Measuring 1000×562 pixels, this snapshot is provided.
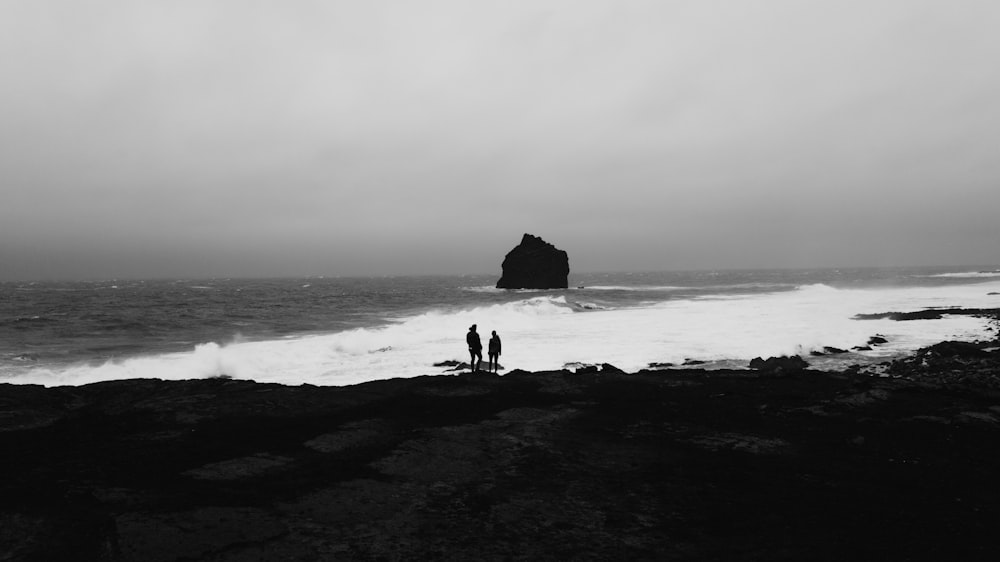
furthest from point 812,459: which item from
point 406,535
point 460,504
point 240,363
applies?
point 240,363

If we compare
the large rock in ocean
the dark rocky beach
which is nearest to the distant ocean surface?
the dark rocky beach

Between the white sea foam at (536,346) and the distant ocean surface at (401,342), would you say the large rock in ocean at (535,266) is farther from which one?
the white sea foam at (536,346)

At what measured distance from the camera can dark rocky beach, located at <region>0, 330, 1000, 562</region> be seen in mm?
5211

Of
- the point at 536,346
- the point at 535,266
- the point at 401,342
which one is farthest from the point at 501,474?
the point at 535,266

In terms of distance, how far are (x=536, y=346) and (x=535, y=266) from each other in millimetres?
89409

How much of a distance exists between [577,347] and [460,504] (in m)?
21.8

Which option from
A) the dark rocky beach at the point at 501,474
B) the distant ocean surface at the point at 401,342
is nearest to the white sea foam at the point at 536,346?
the distant ocean surface at the point at 401,342

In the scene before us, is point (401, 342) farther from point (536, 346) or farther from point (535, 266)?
point (535, 266)

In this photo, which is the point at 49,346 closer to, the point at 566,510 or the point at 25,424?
the point at 25,424

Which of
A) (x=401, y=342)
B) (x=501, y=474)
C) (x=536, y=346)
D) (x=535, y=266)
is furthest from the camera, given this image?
A: (x=535, y=266)

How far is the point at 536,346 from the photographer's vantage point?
2856cm

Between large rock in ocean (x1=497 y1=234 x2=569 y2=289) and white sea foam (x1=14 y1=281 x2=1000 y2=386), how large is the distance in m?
75.1

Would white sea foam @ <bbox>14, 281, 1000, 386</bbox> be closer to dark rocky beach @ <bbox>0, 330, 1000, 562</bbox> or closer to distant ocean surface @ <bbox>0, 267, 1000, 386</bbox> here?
distant ocean surface @ <bbox>0, 267, 1000, 386</bbox>

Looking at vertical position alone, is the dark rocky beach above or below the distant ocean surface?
above
